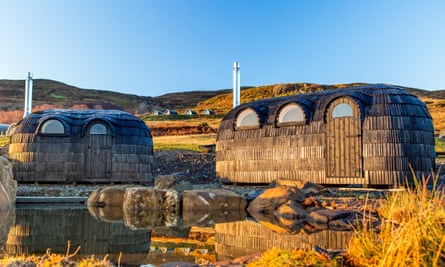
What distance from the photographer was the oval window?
25.2 meters

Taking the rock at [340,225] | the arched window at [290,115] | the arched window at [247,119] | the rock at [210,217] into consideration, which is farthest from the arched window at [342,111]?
the rock at [340,225]

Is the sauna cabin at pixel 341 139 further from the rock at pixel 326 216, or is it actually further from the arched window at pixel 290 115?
the rock at pixel 326 216

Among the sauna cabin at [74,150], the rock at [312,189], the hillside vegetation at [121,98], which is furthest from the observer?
the hillside vegetation at [121,98]

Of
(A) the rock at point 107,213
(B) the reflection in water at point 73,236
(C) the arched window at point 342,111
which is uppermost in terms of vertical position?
(C) the arched window at point 342,111

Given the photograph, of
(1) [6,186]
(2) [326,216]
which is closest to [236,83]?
(1) [6,186]

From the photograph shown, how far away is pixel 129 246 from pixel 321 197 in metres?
9.30

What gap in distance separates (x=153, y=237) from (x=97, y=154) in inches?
590

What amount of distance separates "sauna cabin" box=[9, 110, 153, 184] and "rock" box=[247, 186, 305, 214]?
11288 millimetres

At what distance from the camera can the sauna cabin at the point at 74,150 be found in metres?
24.7

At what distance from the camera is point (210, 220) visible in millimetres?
14266

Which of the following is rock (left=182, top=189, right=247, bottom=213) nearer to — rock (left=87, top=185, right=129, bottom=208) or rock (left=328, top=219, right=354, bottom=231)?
rock (left=87, top=185, right=129, bottom=208)

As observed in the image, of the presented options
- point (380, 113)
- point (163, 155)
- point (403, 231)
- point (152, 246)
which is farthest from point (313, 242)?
point (163, 155)

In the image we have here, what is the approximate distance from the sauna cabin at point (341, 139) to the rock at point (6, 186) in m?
10.7

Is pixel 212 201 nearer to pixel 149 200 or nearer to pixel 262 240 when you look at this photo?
pixel 149 200
